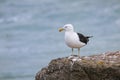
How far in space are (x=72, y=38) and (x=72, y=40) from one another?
9 cm

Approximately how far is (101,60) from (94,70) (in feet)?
1.90

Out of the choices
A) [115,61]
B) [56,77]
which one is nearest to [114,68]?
[115,61]

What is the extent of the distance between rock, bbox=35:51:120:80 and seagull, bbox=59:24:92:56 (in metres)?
0.71

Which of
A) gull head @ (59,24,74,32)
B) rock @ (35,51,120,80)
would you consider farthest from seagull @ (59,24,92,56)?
rock @ (35,51,120,80)

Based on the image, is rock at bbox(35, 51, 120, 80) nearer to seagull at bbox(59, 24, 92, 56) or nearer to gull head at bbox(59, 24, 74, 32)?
seagull at bbox(59, 24, 92, 56)

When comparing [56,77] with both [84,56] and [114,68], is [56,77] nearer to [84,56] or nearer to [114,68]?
[84,56]

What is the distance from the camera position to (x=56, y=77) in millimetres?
16375

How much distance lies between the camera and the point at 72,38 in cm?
1703

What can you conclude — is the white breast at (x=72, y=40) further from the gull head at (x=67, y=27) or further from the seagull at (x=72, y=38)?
the gull head at (x=67, y=27)

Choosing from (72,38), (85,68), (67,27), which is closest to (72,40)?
(72,38)

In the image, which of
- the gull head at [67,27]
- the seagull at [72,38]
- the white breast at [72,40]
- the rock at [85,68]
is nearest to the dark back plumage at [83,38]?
the seagull at [72,38]

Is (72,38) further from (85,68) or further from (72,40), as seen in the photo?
(85,68)

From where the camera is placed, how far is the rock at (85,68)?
50.3ft

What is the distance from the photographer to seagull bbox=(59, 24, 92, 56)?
17.1 metres
